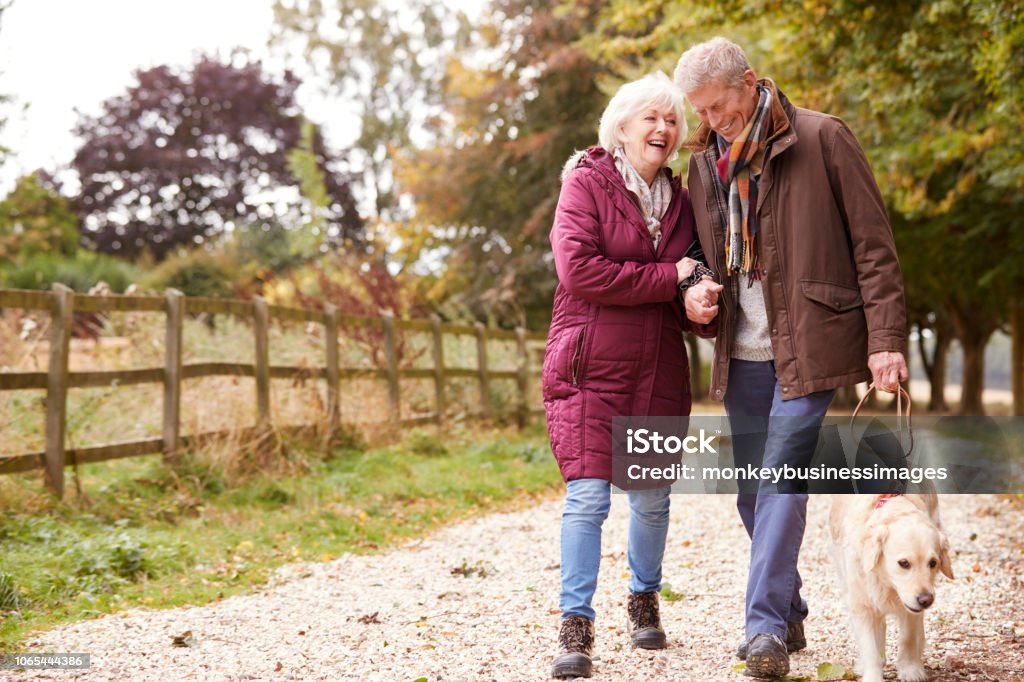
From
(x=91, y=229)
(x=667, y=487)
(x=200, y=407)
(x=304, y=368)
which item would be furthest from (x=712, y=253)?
(x=91, y=229)

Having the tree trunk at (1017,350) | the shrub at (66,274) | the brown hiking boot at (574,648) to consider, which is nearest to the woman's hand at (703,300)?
the brown hiking boot at (574,648)

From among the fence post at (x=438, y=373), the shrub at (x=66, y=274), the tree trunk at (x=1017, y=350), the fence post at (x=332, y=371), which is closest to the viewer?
the fence post at (x=332, y=371)

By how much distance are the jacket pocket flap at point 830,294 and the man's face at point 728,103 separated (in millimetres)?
603

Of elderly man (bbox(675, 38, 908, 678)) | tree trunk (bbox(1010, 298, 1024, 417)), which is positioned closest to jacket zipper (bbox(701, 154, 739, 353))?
elderly man (bbox(675, 38, 908, 678))

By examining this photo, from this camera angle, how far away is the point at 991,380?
5669cm

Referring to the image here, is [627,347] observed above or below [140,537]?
above

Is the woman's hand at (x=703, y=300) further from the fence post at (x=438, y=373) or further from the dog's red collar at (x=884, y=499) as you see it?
the fence post at (x=438, y=373)

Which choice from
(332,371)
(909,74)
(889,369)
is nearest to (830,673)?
(889,369)

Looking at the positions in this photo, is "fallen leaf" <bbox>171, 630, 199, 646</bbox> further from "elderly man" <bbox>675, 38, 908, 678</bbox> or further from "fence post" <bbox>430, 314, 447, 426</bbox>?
"fence post" <bbox>430, 314, 447, 426</bbox>

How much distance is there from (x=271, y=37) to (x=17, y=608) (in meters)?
29.6

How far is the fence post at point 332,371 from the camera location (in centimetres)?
956

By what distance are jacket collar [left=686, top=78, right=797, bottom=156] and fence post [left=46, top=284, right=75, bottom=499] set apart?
14.9 ft

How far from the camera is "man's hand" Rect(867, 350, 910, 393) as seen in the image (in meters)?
3.22

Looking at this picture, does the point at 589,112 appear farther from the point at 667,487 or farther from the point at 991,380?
the point at 991,380
